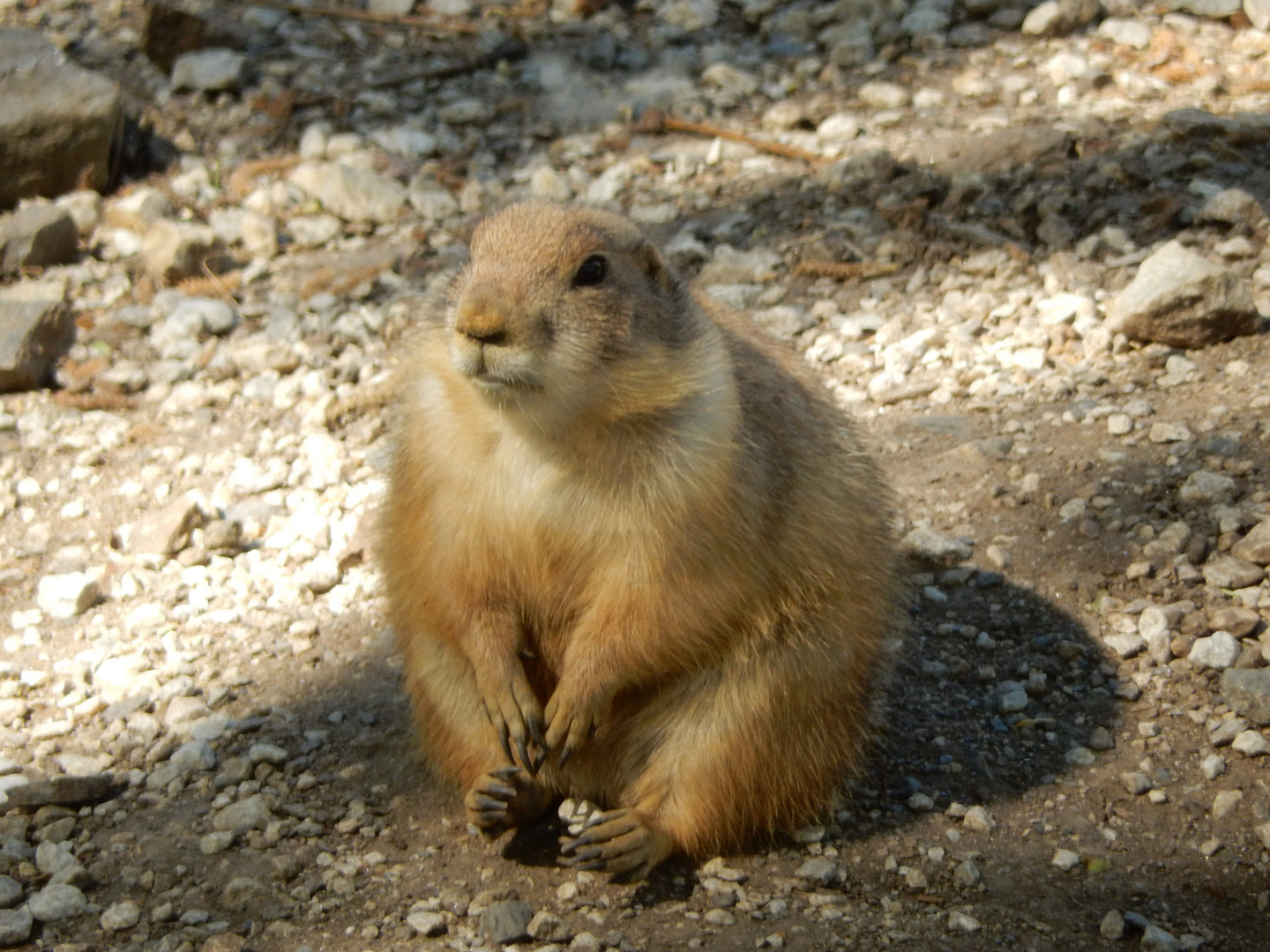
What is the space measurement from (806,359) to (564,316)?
8.91 ft

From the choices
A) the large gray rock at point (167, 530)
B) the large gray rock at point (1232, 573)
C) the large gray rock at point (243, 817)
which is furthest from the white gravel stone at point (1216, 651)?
the large gray rock at point (167, 530)

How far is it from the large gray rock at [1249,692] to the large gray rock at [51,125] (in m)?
5.30

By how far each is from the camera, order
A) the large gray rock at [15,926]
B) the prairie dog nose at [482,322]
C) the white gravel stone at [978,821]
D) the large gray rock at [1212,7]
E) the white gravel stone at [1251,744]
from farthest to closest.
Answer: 1. the large gray rock at [1212,7]
2. the white gravel stone at [1251,744]
3. the white gravel stone at [978,821]
4. the large gray rock at [15,926]
5. the prairie dog nose at [482,322]

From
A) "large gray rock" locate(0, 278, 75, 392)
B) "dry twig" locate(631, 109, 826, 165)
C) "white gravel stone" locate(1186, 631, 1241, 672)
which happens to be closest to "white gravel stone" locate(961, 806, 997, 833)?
"white gravel stone" locate(1186, 631, 1241, 672)

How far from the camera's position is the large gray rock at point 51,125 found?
6113mm

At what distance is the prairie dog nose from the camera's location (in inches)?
108

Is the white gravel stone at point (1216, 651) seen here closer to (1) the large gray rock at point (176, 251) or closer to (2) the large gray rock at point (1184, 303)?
(2) the large gray rock at point (1184, 303)

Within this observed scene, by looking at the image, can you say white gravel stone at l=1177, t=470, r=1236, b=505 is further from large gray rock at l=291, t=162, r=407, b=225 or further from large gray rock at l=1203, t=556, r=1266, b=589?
large gray rock at l=291, t=162, r=407, b=225

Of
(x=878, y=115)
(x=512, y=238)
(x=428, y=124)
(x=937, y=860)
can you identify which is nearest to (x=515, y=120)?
(x=428, y=124)

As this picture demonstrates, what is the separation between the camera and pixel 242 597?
14.7 feet

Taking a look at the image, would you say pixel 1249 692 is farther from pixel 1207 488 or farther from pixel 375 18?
pixel 375 18

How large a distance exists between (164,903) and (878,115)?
5187 mm

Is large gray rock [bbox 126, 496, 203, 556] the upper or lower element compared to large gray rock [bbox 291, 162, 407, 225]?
lower

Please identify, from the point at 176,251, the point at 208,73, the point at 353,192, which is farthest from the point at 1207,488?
the point at 208,73
